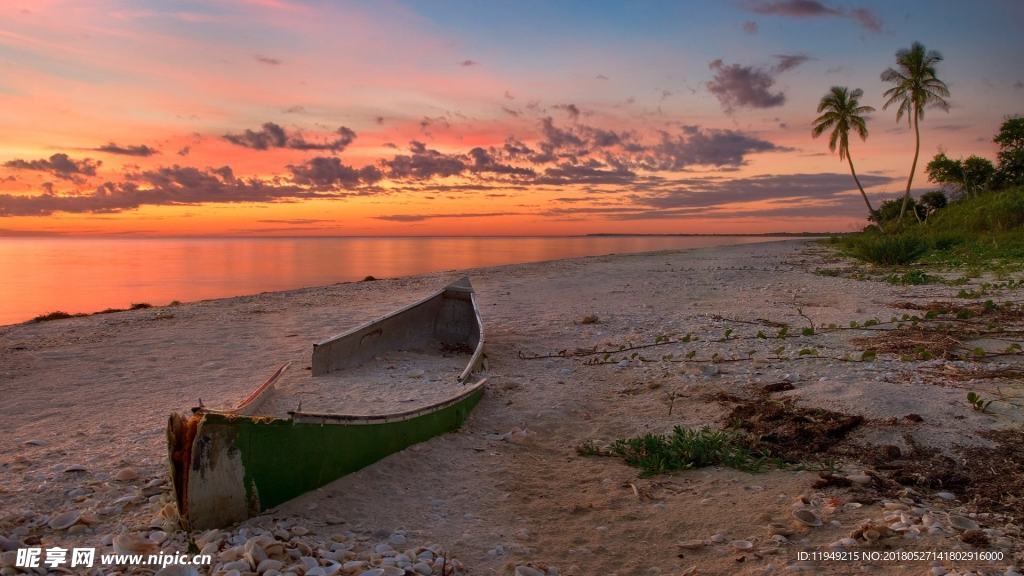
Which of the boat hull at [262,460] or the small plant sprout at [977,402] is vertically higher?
the small plant sprout at [977,402]

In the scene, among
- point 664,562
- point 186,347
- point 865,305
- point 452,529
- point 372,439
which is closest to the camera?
point 664,562

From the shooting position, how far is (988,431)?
14.7 ft

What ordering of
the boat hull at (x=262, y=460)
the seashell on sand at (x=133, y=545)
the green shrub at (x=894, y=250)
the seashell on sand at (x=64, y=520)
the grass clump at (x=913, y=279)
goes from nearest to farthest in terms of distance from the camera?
1. the seashell on sand at (x=133, y=545)
2. the boat hull at (x=262, y=460)
3. the seashell on sand at (x=64, y=520)
4. the grass clump at (x=913, y=279)
5. the green shrub at (x=894, y=250)

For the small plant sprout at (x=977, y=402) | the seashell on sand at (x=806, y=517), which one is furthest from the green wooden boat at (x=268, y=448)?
the small plant sprout at (x=977, y=402)

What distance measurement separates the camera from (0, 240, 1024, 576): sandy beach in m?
3.37

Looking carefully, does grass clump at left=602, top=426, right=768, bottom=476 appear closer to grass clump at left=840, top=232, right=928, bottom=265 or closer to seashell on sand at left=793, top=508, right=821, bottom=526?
seashell on sand at left=793, top=508, right=821, bottom=526

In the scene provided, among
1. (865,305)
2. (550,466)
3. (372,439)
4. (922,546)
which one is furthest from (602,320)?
(922,546)

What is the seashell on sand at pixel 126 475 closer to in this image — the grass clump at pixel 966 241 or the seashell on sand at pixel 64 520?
the seashell on sand at pixel 64 520

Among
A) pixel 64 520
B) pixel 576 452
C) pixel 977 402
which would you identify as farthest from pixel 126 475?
pixel 977 402

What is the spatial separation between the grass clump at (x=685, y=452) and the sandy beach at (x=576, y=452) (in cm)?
13

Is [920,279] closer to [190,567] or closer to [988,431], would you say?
[988,431]

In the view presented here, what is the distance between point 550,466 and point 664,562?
149 centimetres

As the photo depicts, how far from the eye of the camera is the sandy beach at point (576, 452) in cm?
337

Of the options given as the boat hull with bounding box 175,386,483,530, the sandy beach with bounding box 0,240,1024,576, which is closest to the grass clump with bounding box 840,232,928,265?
the sandy beach with bounding box 0,240,1024,576
